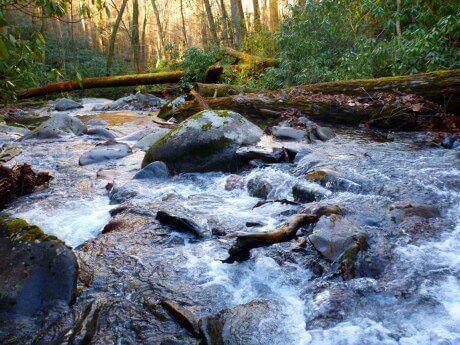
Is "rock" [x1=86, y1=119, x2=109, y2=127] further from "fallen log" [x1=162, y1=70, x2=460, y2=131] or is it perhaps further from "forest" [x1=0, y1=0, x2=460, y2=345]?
"fallen log" [x1=162, y1=70, x2=460, y2=131]

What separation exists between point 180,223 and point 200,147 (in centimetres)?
228

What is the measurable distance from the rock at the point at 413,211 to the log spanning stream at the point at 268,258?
2 cm

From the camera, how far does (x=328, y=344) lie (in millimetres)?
2307

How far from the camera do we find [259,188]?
4.90 m

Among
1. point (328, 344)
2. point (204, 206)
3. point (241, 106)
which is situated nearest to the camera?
point (328, 344)

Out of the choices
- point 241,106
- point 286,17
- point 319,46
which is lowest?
point 241,106

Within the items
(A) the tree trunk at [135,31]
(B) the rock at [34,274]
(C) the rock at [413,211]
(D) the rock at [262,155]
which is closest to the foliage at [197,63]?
(A) the tree trunk at [135,31]

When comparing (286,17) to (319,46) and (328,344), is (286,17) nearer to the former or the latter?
(319,46)

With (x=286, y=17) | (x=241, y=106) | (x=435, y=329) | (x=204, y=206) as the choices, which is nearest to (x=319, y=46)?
(x=286, y=17)

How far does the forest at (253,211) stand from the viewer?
252 centimetres

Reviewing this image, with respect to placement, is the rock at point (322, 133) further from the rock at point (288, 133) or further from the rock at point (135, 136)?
the rock at point (135, 136)

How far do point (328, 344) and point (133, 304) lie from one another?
132cm

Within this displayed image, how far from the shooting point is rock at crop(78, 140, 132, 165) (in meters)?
6.77

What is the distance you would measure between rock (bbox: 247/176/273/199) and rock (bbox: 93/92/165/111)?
1010 centimetres
